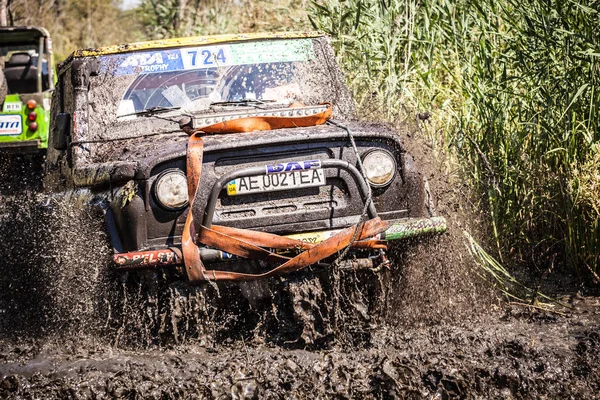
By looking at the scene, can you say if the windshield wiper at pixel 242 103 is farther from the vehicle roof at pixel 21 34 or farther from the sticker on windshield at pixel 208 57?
the vehicle roof at pixel 21 34

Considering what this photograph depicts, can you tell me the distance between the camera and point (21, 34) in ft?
33.3

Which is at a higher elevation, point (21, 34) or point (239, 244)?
point (21, 34)

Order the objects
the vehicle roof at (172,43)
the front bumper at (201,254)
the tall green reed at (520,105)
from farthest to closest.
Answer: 1. the tall green reed at (520,105)
2. the vehicle roof at (172,43)
3. the front bumper at (201,254)

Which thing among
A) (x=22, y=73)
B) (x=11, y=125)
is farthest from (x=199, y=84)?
(x=22, y=73)

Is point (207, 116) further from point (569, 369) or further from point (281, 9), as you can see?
point (281, 9)

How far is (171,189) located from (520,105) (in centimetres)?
278

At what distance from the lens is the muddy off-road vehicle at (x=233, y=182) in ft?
12.6

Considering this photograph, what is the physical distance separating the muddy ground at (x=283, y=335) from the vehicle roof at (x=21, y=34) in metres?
5.88

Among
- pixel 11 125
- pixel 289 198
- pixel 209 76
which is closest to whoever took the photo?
pixel 289 198

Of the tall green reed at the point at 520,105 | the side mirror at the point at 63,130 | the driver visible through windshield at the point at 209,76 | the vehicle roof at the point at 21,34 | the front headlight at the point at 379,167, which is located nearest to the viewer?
the front headlight at the point at 379,167

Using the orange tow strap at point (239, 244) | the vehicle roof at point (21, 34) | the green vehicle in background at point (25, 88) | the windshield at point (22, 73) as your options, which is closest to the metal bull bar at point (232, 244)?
the orange tow strap at point (239, 244)

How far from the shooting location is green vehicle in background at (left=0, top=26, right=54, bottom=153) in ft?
30.2

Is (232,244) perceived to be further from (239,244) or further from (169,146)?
(169,146)

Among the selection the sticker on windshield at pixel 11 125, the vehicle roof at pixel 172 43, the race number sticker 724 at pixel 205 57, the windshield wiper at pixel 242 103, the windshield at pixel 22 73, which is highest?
the windshield at pixel 22 73
